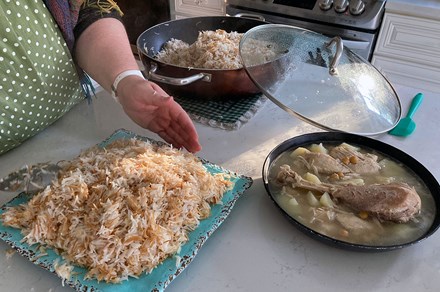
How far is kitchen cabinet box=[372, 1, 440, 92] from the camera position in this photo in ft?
7.67

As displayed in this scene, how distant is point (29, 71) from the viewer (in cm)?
101

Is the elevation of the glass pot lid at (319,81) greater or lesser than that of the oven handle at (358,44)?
greater

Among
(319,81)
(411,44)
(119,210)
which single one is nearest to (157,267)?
(119,210)

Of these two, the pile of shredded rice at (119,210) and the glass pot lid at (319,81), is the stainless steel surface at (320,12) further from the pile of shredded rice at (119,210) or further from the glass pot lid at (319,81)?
the pile of shredded rice at (119,210)

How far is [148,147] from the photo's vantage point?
999mm

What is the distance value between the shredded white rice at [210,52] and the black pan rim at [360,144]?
33 centimetres

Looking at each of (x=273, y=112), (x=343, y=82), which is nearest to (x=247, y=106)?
(x=273, y=112)

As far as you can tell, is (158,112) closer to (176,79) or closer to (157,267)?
(176,79)

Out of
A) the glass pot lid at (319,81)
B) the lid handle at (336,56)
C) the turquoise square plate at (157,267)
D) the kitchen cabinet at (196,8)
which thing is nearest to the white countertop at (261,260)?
the turquoise square plate at (157,267)

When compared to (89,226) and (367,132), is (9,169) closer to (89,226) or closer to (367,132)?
(89,226)

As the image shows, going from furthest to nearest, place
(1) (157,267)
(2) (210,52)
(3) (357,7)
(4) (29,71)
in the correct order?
(3) (357,7)
(2) (210,52)
(4) (29,71)
(1) (157,267)

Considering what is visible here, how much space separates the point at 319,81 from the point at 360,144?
0.26 m

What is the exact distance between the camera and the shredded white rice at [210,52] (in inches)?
51.9

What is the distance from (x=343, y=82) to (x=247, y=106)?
12.5 inches
